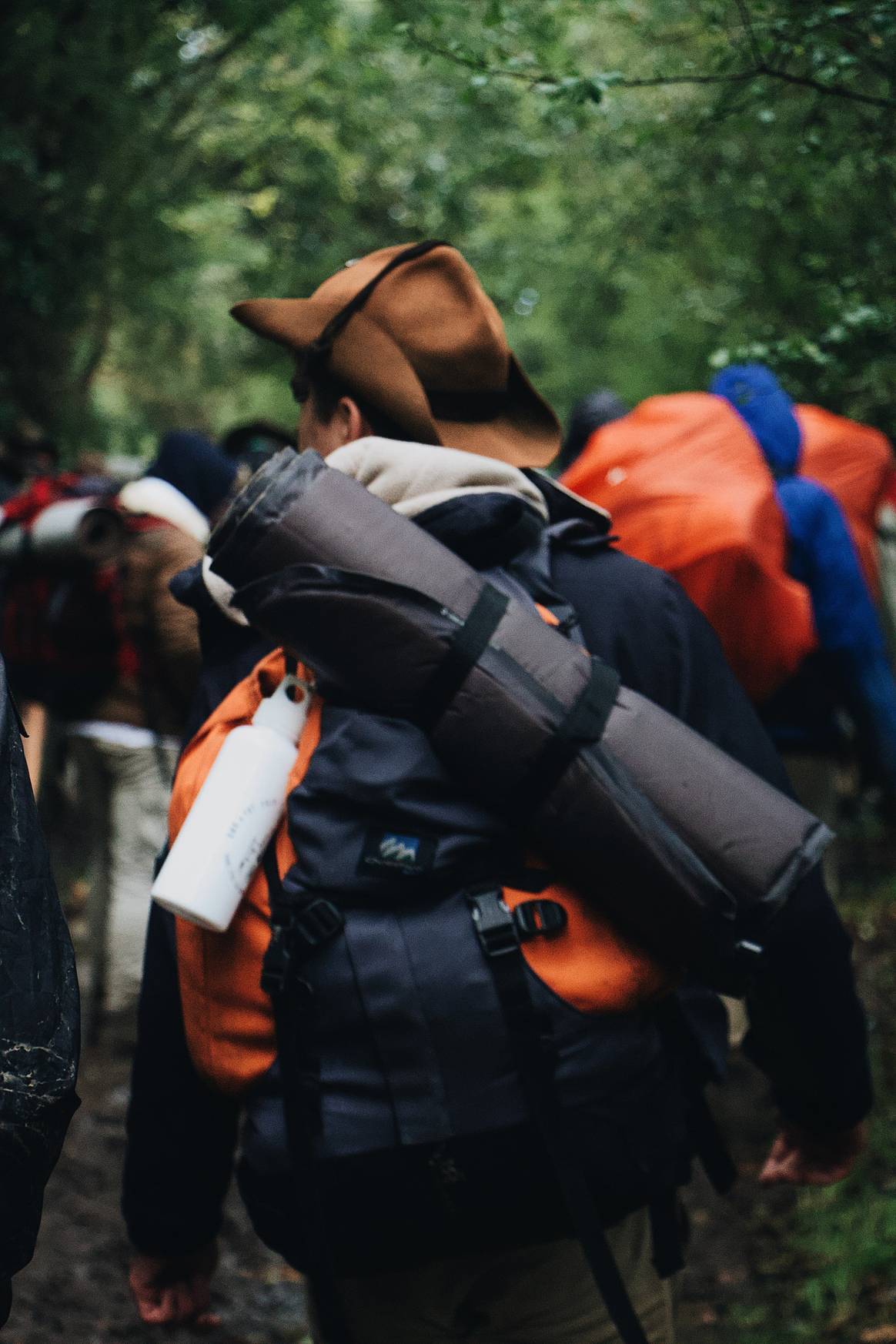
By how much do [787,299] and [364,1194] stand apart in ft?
18.3

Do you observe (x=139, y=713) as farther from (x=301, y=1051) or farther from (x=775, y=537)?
(x=301, y=1051)

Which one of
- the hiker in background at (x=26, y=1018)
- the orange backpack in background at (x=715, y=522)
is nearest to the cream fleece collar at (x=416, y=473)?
the hiker in background at (x=26, y=1018)

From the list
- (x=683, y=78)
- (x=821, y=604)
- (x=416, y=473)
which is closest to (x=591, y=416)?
(x=821, y=604)

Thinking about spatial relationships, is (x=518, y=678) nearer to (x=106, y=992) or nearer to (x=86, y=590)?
(x=86, y=590)

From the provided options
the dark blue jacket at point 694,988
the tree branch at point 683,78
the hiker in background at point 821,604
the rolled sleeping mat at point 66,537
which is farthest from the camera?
the rolled sleeping mat at point 66,537

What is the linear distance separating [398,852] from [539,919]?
19 cm

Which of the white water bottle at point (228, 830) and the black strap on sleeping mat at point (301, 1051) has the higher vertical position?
the white water bottle at point (228, 830)

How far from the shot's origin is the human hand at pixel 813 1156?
214cm

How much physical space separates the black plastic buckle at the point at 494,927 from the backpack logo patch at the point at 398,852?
0.27ft

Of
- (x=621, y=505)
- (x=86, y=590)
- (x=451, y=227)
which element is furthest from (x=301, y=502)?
(x=451, y=227)

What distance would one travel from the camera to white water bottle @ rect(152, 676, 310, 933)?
165 centimetres

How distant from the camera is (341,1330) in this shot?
171cm

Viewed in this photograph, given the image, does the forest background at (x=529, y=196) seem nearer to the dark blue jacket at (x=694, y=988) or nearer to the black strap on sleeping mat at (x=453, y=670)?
the dark blue jacket at (x=694, y=988)

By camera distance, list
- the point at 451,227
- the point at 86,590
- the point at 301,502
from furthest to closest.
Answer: the point at 451,227, the point at 86,590, the point at 301,502
